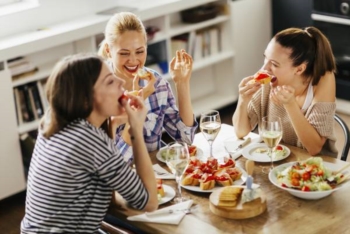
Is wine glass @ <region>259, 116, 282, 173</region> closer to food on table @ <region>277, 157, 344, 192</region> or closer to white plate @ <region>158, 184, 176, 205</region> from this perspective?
food on table @ <region>277, 157, 344, 192</region>

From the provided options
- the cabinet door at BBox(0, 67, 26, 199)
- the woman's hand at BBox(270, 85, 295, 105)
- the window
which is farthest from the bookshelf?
the woman's hand at BBox(270, 85, 295, 105)

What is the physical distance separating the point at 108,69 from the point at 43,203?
0.50 meters

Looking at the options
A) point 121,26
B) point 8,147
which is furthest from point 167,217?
point 8,147

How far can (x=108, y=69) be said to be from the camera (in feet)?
7.66

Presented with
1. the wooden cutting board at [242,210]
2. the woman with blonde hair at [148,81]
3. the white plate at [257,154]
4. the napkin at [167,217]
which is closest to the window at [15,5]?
the woman with blonde hair at [148,81]

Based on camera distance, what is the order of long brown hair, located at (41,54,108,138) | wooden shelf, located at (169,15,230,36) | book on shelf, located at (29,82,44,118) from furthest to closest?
wooden shelf, located at (169,15,230,36) → book on shelf, located at (29,82,44,118) → long brown hair, located at (41,54,108,138)

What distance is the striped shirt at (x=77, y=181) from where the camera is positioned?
2.25 metres

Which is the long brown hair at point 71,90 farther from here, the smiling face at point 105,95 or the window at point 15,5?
the window at point 15,5

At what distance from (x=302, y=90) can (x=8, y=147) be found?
1970mm

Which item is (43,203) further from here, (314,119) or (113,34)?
(314,119)

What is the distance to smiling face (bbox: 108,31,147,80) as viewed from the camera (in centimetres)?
303

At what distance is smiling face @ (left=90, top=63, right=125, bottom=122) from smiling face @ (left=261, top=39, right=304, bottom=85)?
89 centimetres

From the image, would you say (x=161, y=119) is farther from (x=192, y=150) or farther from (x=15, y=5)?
(x=15, y=5)

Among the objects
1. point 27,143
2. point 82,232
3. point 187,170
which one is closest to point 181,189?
point 187,170
